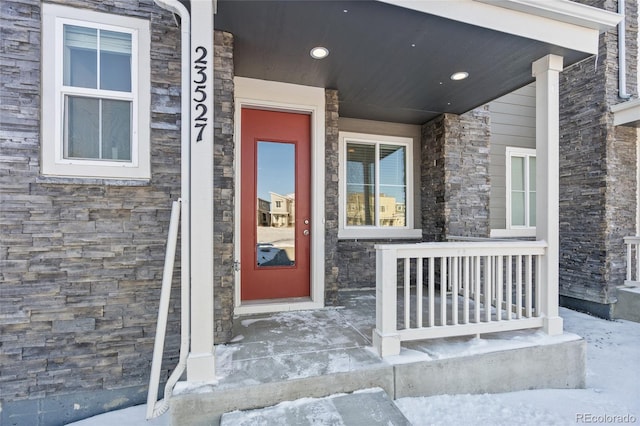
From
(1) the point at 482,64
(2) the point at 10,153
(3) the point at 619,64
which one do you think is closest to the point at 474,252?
(1) the point at 482,64

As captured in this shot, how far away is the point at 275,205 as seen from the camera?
12.3 ft

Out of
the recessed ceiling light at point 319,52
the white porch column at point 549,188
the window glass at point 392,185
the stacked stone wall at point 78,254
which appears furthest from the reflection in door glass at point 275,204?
the white porch column at point 549,188

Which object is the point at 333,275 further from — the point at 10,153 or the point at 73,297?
the point at 10,153

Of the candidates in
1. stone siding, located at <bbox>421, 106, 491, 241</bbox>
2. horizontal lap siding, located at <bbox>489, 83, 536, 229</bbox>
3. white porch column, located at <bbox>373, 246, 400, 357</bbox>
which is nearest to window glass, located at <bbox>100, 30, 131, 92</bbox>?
white porch column, located at <bbox>373, 246, 400, 357</bbox>

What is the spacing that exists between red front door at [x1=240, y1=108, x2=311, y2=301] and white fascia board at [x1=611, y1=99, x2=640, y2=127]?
4.64 m

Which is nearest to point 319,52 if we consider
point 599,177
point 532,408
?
point 532,408

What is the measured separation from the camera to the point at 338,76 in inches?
135

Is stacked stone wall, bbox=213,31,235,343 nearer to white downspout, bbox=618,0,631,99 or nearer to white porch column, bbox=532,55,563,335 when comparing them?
white porch column, bbox=532,55,563,335

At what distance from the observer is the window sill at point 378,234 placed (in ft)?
15.6

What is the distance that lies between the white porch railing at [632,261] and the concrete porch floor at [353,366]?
10.4 feet

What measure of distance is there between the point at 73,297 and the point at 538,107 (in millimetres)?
4350

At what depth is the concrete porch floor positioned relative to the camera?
6.67 feet

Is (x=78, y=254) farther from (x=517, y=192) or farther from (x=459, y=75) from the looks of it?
(x=517, y=192)

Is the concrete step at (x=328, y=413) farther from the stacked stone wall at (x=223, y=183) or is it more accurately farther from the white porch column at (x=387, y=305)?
the stacked stone wall at (x=223, y=183)
